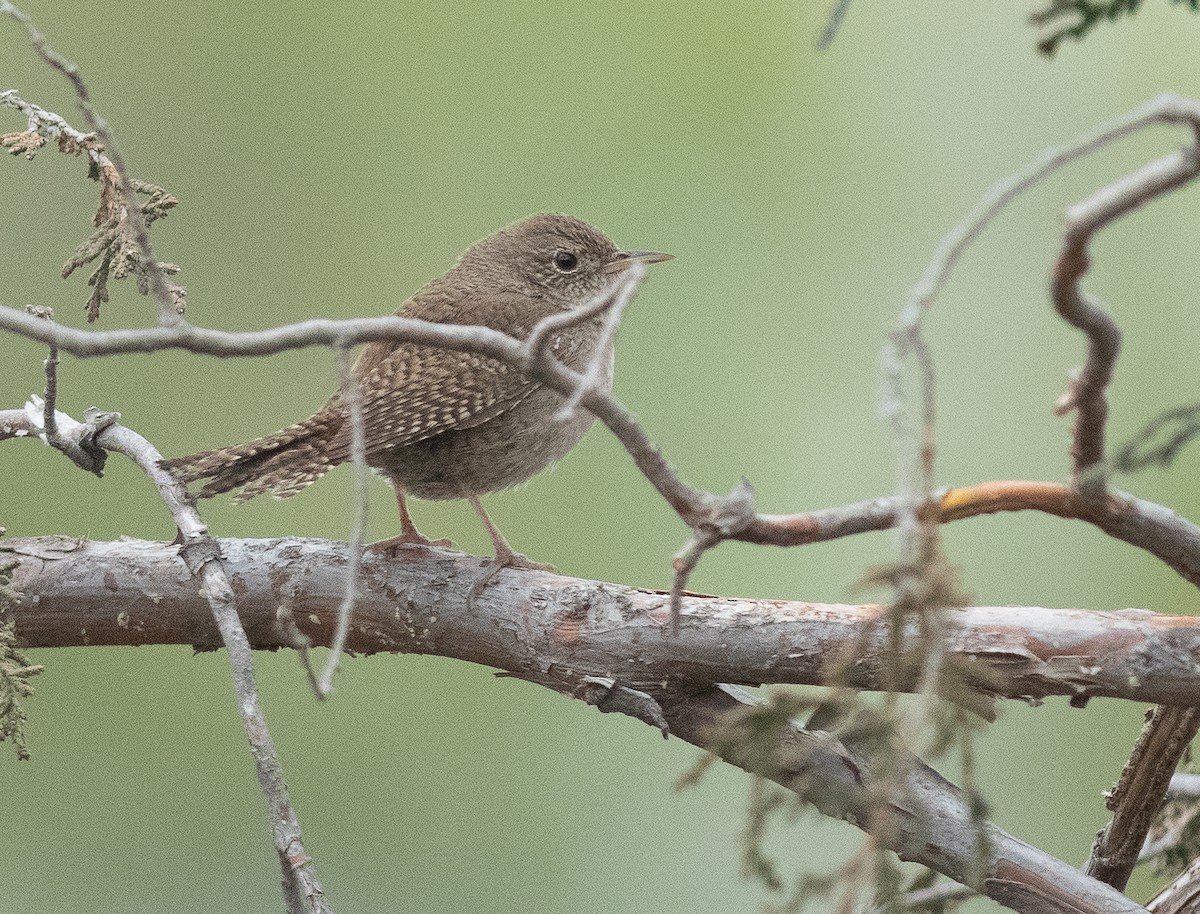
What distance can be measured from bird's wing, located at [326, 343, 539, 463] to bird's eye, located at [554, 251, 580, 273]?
2.74ft

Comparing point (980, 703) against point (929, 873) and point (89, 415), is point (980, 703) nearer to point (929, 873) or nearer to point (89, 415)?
point (929, 873)

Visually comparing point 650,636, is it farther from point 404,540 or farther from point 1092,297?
point 1092,297

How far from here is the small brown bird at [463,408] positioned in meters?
2.82

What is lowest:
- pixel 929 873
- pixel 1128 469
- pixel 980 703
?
pixel 929 873

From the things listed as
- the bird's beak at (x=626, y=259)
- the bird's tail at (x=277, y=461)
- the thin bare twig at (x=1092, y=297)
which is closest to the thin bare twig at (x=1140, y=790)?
the thin bare twig at (x=1092, y=297)

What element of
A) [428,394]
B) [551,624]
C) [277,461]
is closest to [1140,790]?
[551,624]

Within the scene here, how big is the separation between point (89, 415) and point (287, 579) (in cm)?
56

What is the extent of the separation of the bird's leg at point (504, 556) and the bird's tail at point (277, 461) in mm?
430

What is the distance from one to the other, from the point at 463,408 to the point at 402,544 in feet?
1.21

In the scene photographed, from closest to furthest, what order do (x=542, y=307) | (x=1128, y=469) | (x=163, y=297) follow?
(x=1128, y=469), (x=163, y=297), (x=542, y=307)

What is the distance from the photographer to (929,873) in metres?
2.55

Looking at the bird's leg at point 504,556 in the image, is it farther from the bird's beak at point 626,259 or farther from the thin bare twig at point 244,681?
the bird's beak at point 626,259

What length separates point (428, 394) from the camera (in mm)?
3043

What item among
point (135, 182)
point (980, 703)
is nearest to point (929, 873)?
point (980, 703)
